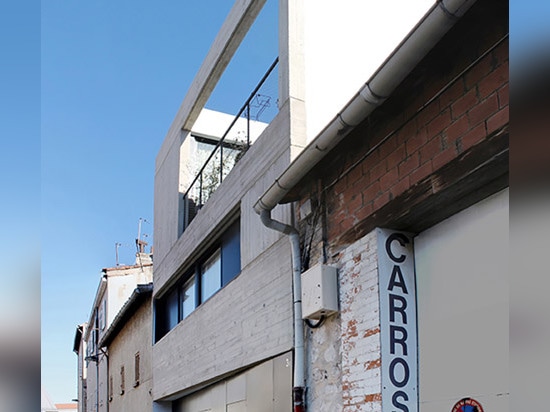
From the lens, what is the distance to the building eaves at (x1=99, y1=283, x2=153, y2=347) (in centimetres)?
1385

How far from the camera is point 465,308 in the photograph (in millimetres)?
4039

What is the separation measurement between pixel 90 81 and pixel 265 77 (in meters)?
2.50

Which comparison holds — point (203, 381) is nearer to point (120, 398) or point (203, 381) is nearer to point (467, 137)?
point (467, 137)

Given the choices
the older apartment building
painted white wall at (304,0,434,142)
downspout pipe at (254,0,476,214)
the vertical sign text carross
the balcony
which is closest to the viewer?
downspout pipe at (254,0,476,214)

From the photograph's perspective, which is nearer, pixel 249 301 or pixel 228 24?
pixel 249 301

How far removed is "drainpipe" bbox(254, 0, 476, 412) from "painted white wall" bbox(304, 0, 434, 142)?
1336 mm

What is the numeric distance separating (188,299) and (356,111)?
7.26 metres

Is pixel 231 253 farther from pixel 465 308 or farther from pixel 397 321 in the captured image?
pixel 465 308

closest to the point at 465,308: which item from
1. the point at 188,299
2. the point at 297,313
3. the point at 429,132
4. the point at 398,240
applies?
the point at 398,240

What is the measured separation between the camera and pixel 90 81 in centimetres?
840

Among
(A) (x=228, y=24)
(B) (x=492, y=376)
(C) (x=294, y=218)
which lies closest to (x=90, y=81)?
(A) (x=228, y=24)

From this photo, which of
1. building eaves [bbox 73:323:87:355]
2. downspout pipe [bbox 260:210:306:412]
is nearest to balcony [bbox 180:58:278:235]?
downspout pipe [bbox 260:210:306:412]

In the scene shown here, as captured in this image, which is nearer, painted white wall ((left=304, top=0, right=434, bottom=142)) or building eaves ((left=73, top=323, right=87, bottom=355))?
painted white wall ((left=304, top=0, right=434, bottom=142))

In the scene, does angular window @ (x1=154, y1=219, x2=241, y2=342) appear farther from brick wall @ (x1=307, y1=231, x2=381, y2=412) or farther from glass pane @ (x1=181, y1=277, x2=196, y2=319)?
brick wall @ (x1=307, y1=231, x2=381, y2=412)
